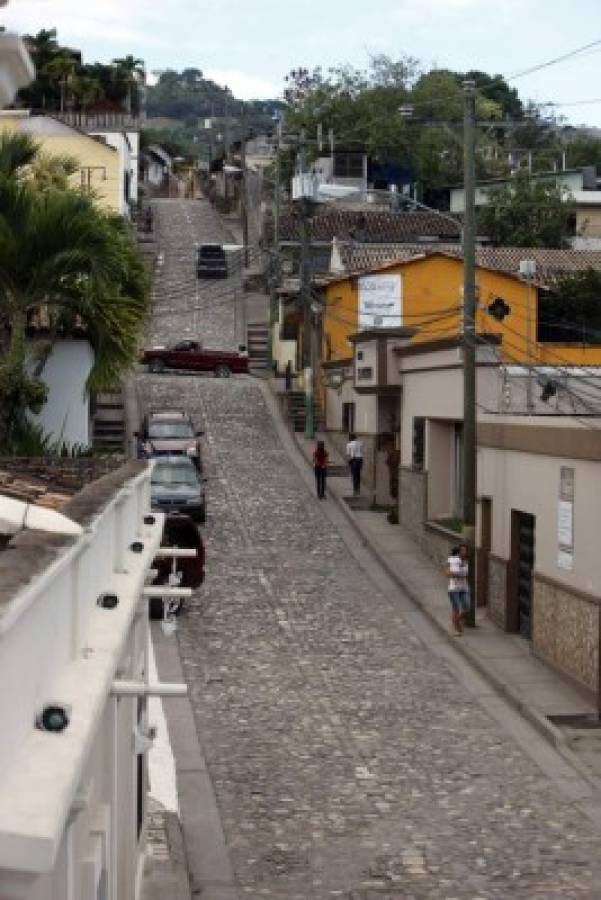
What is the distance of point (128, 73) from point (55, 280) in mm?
81733

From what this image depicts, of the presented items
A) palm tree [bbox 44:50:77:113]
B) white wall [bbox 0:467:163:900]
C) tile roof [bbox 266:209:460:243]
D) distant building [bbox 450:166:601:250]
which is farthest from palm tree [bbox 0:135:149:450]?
palm tree [bbox 44:50:77:113]

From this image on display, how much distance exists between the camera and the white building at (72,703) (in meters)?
4.48

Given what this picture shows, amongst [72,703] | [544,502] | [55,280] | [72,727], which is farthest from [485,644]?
[72,727]

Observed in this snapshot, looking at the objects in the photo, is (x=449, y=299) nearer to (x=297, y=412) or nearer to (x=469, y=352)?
(x=297, y=412)

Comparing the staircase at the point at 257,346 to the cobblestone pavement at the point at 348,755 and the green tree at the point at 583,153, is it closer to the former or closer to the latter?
the cobblestone pavement at the point at 348,755

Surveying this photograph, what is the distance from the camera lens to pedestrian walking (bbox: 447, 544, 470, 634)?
24.1 metres

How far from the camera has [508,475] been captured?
83.3 feet

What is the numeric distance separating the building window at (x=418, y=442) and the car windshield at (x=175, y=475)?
4394 millimetres

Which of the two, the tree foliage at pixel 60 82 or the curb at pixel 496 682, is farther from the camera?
the tree foliage at pixel 60 82

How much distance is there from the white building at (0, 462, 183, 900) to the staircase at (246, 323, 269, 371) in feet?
150

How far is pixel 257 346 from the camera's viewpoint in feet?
194

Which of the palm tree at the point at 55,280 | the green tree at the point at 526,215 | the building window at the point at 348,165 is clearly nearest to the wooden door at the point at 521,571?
the palm tree at the point at 55,280

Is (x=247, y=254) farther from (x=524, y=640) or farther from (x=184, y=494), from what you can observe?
(x=524, y=640)

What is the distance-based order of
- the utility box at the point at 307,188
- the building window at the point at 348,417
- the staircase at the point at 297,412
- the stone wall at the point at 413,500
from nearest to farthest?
the stone wall at the point at 413,500 < the building window at the point at 348,417 < the utility box at the point at 307,188 < the staircase at the point at 297,412
